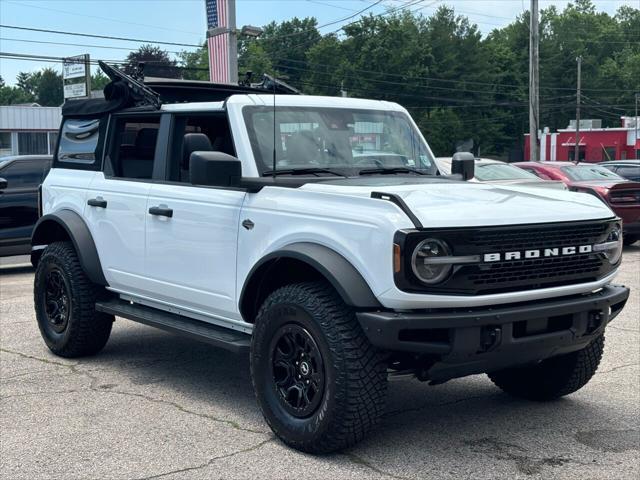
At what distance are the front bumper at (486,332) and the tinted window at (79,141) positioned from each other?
3554 millimetres

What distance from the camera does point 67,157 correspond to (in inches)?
291

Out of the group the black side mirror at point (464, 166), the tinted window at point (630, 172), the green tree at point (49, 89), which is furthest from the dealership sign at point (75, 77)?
the green tree at point (49, 89)

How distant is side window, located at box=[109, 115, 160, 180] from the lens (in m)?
6.45

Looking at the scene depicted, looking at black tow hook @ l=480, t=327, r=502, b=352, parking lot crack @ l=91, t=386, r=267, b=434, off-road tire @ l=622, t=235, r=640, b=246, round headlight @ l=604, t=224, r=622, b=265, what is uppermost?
round headlight @ l=604, t=224, r=622, b=265

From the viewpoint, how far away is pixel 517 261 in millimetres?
4531

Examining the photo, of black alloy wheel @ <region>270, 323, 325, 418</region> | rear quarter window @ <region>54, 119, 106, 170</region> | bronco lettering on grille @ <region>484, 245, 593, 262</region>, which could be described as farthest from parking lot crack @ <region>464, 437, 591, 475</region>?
rear quarter window @ <region>54, 119, 106, 170</region>

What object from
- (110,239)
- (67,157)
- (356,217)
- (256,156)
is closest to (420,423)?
(356,217)

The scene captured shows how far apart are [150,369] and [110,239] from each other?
1066 mm

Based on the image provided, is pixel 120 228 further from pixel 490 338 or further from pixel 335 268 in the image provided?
pixel 490 338

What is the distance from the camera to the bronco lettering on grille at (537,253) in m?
4.43

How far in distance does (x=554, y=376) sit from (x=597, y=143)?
232 ft

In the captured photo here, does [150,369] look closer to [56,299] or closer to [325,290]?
[56,299]

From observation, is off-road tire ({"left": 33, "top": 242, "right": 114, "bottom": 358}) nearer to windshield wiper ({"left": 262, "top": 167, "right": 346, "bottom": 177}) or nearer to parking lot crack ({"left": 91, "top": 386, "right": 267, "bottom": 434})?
parking lot crack ({"left": 91, "top": 386, "right": 267, "bottom": 434})

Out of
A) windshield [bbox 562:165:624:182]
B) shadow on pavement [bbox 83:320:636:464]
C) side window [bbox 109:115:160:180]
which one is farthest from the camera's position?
windshield [bbox 562:165:624:182]
